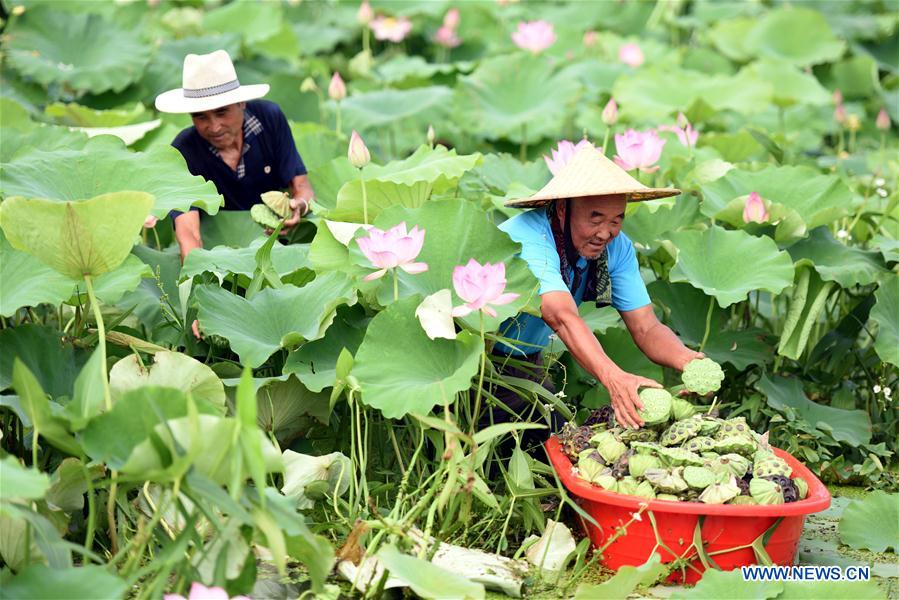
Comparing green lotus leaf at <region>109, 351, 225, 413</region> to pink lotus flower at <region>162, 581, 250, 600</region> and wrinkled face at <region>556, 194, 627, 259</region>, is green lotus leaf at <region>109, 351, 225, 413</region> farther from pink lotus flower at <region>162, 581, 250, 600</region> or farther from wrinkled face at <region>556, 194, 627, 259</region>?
wrinkled face at <region>556, 194, 627, 259</region>

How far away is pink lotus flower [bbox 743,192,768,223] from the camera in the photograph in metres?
3.50

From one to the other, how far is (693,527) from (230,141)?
200cm

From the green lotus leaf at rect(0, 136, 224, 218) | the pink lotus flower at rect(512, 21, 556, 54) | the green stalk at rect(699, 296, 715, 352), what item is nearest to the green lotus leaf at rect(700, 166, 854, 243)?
the green stalk at rect(699, 296, 715, 352)

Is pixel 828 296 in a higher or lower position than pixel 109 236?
lower

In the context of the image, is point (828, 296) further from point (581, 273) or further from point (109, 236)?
point (109, 236)

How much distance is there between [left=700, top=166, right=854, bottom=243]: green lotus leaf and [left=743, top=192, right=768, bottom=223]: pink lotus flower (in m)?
0.10

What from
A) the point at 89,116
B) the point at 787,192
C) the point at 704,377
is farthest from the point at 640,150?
the point at 89,116

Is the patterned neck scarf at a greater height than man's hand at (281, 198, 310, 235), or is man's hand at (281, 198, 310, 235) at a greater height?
the patterned neck scarf

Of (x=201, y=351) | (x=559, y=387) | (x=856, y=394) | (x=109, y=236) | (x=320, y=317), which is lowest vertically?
(x=856, y=394)

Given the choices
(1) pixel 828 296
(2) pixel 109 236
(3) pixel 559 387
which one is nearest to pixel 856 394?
(1) pixel 828 296

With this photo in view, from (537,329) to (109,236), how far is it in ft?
3.91

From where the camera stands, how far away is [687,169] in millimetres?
4160

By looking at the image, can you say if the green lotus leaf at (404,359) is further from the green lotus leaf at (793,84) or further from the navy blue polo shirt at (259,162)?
the green lotus leaf at (793,84)

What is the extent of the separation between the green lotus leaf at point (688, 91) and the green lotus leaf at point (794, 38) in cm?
147
